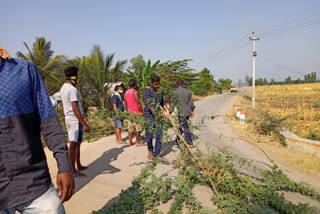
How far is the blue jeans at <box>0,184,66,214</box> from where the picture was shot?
1.41m

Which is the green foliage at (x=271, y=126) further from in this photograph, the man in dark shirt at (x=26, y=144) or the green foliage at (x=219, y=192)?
the man in dark shirt at (x=26, y=144)

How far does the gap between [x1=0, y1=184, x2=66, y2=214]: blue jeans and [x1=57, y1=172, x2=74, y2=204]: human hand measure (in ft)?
0.22

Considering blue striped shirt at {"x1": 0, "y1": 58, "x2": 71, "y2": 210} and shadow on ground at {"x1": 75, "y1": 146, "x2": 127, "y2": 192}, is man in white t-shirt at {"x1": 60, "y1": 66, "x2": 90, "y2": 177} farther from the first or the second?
blue striped shirt at {"x1": 0, "y1": 58, "x2": 71, "y2": 210}

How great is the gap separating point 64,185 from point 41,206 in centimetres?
18

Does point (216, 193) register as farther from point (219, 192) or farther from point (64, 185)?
point (64, 185)

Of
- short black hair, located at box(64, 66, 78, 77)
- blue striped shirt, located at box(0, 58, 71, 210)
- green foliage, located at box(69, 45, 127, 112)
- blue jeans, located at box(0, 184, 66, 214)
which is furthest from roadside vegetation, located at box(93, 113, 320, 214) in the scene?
green foliage, located at box(69, 45, 127, 112)

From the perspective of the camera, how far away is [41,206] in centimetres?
143

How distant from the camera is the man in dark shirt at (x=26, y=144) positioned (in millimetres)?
1383

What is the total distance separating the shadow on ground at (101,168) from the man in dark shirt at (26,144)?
235 cm

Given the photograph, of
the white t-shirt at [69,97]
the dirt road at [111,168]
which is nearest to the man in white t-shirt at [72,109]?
the white t-shirt at [69,97]

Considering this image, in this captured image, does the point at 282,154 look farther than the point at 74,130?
Yes

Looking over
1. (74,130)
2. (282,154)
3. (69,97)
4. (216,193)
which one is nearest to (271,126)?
(282,154)

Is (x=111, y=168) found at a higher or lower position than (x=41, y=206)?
lower

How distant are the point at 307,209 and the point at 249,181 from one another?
2.33 ft
